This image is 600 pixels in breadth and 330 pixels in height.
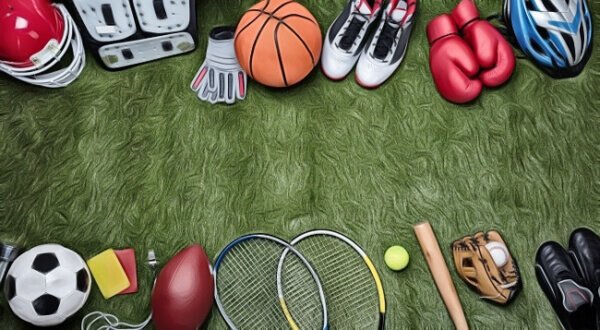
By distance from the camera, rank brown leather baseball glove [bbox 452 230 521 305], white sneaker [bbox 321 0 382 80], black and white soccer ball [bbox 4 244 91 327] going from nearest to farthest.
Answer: black and white soccer ball [bbox 4 244 91 327] < brown leather baseball glove [bbox 452 230 521 305] < white sneaker [bbox 321 0 382 80]

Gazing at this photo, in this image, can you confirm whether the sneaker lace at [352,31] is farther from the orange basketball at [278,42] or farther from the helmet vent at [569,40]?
the helmet vent at [569,40]

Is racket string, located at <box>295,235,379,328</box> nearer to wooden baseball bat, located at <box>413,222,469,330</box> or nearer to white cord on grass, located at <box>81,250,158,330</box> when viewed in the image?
wooden baseball bat, located at <box>413,222,469,330</box>

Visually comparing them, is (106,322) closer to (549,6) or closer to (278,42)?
(278,42)

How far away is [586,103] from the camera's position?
6.79 feet

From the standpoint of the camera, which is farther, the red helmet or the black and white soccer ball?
the red helmet

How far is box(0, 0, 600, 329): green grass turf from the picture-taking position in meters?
1.94

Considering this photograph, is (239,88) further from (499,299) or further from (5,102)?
(499,299)

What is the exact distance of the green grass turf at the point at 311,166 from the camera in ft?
6.37

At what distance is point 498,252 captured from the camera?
1.86 m

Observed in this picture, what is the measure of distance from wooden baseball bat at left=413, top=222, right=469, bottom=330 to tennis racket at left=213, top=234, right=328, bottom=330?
351 millimetres

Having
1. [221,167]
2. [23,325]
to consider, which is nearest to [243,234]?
[221,167]

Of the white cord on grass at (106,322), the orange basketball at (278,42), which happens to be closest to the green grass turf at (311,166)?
the white cord on grass at (106,322)

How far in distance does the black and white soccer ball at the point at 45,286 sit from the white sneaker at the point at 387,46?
1095 mm

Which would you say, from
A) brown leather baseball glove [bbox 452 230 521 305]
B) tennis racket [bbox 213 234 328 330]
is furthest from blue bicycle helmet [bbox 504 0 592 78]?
tennis racket [bbox 213 234 328 330]
